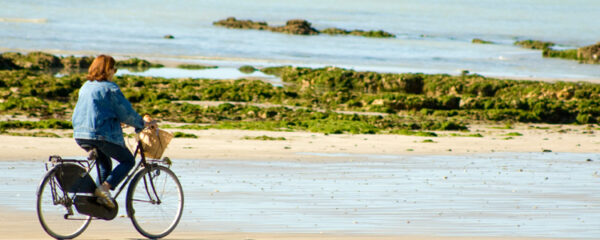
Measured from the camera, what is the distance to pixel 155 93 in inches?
942

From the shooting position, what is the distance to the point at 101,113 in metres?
6.19

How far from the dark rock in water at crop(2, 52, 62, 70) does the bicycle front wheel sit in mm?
26866

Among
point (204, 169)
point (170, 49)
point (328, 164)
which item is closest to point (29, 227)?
point (204, 169)

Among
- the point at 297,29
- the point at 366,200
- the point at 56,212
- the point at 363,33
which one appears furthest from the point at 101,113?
the point at 363,33

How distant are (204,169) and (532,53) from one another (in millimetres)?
52655

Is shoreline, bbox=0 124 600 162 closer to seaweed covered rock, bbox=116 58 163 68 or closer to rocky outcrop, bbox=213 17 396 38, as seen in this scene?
seaweed covered rock, bbox=116 58 163 68

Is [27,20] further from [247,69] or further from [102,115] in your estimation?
[102,115]

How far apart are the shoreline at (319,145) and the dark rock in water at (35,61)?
55.7 ft

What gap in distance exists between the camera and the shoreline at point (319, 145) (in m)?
13.4

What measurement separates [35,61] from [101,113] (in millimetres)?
28599

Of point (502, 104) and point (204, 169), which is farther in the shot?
point (502, 104)

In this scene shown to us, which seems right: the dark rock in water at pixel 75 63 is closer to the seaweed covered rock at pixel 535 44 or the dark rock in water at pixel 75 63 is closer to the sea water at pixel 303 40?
the sea water at pixel 303 40

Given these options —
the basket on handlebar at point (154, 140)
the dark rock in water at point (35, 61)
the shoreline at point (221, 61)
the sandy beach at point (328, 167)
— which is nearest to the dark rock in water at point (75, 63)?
the dark rock in water at point (35, 61)

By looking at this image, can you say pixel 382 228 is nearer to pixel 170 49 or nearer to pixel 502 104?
pixel 502 104
